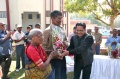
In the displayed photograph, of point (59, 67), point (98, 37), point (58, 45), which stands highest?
point (58, 45)

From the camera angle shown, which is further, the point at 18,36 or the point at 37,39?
the point at 18,36

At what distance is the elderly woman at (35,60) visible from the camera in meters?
2.38

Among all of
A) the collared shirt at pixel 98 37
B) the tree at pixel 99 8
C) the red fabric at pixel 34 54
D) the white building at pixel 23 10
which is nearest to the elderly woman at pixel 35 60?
the red fabric at pixel 34 54

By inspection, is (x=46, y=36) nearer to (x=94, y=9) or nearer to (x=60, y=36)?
(x=60, y=36)

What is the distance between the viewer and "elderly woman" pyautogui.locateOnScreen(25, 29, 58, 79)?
2383 mm

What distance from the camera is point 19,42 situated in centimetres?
623

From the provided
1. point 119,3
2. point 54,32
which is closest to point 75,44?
point 54,32

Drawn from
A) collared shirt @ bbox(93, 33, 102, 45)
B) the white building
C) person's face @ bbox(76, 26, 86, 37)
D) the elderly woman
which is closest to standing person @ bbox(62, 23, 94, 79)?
person's face @ bbox(76, 26, 86, 37)

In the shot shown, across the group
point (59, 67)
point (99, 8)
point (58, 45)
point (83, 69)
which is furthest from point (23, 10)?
point (58, 45)

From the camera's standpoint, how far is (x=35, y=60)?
2371 mm

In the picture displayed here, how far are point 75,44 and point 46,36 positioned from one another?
663mm

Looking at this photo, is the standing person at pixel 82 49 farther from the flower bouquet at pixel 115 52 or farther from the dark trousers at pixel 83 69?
the flower bouquet at pixel 115 52

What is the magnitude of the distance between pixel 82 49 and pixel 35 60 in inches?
44.4

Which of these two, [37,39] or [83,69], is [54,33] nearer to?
[37,39]
